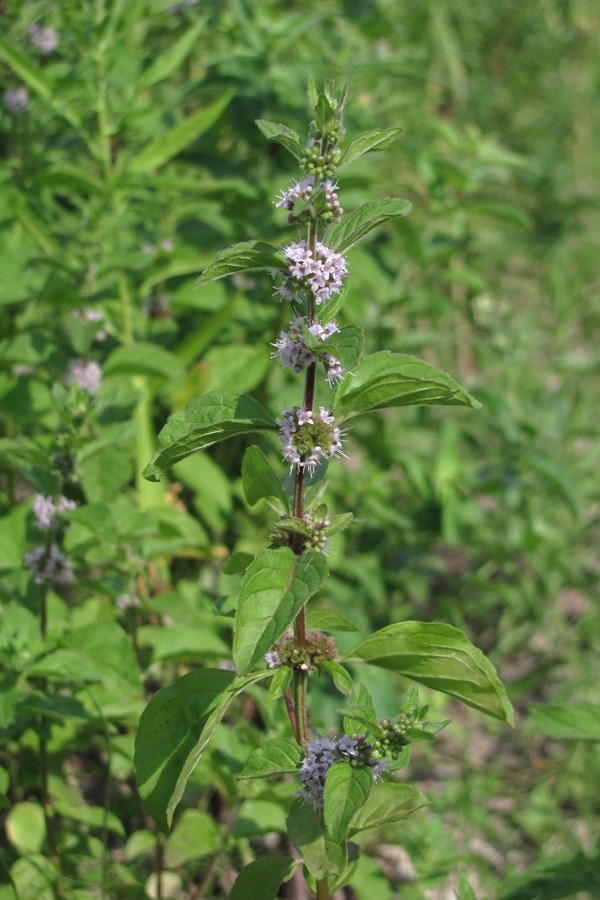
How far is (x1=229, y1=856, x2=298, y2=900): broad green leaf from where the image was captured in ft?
5.08

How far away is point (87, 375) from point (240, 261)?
3.80ft

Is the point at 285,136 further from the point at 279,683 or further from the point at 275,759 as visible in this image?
the point at 275,759

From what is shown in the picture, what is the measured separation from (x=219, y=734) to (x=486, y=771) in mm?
1264

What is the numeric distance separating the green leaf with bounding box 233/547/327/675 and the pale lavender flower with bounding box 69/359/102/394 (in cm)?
107

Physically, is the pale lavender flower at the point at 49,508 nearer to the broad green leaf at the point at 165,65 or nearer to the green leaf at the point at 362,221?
the green leaf at the point at 362,221

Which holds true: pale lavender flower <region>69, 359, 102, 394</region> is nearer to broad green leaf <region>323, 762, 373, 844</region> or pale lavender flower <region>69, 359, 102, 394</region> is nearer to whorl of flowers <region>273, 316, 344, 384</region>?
whorl of flowers <region>273, 316, 344, 384</region>

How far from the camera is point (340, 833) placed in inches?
50.4

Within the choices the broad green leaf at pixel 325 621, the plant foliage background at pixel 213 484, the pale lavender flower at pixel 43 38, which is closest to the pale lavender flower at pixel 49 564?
the plant foliage background at pixel 213 484

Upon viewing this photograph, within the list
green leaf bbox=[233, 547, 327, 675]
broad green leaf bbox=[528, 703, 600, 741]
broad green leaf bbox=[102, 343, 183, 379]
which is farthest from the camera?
broad green leaf bbox=[102, 343, 183, 379]

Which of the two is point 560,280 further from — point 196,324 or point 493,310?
point 196,324

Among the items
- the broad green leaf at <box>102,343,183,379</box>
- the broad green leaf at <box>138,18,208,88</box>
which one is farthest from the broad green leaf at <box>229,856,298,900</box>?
the broad green leaf at <box>138,18,208,88</box>

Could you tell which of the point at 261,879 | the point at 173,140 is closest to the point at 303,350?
the point at 261,879

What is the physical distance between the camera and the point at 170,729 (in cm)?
150

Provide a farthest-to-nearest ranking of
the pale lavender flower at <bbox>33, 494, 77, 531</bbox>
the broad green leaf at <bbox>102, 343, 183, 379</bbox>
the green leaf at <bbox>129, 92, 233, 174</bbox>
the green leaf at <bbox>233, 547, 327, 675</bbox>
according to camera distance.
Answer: the green leaf at <bbox>129, 92, 233, 174</bbox> < the broad green leaf at <bbox>102, 343, 183, 379</bbox> < the pale lavender flower at <bbox>33, 494, 77, 531</bbox> < the green leaf at <bbox>233, 547, 327, 675</bbox>
